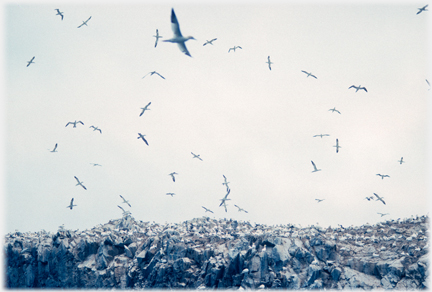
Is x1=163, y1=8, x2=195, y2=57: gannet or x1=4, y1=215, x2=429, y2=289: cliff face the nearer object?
x1=163, y1=8, x2=195, y2=57: gannet

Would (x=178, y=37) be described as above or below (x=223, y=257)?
above

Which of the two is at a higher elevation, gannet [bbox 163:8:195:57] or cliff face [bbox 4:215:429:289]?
gannet [bbox 163:8:195:57]

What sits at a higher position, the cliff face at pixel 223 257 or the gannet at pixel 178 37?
the gannet at pixel 178 37

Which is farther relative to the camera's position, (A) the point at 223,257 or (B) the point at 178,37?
(A) the point at 223,257

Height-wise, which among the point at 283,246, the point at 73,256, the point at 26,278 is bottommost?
the point at 26,278

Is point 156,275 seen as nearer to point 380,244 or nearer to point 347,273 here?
point 347,273

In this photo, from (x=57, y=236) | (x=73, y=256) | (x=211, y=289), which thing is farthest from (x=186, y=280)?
(x=57, y=236)

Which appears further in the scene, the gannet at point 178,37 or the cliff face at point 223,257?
the cliff face at point 223,257

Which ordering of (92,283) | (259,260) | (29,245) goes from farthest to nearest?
(29,245), (92,283), (259,260)
